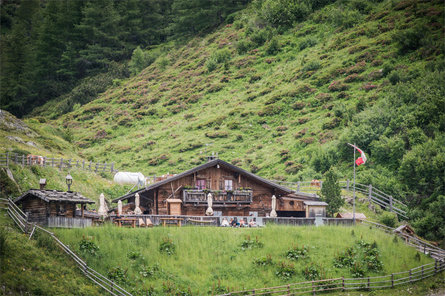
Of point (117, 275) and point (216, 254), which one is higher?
point (216, 254)

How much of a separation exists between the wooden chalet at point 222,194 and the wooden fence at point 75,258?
12982mm

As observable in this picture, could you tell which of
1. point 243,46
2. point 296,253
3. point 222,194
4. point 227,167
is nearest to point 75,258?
point 296,253

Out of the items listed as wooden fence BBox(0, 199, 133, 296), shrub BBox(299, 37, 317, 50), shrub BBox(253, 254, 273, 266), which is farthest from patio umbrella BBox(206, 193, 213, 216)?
shrub BBox(299, 37, 317, 50)

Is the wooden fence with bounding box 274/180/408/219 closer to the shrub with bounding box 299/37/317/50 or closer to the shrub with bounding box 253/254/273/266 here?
the shrub with bounding box 253/254/273/266

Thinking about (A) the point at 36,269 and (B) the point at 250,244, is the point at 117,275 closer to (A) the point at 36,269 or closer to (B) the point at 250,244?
(A) the point at 36,269

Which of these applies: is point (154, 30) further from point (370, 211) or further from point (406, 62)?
point (370, 211)

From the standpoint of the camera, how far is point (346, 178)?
2495 inches

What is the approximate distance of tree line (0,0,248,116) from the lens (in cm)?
12262

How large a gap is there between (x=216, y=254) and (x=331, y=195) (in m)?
15.2

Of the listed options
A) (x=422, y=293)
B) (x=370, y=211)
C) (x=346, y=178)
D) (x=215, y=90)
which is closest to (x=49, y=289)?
(x=422, y=293)

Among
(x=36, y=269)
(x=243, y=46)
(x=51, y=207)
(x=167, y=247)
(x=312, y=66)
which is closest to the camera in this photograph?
(x=36, y=269)

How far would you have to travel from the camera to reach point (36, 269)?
111 ft

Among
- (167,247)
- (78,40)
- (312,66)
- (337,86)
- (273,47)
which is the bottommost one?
(167,247)

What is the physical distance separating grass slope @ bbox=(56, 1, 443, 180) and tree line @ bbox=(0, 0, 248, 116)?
12.2 meters
